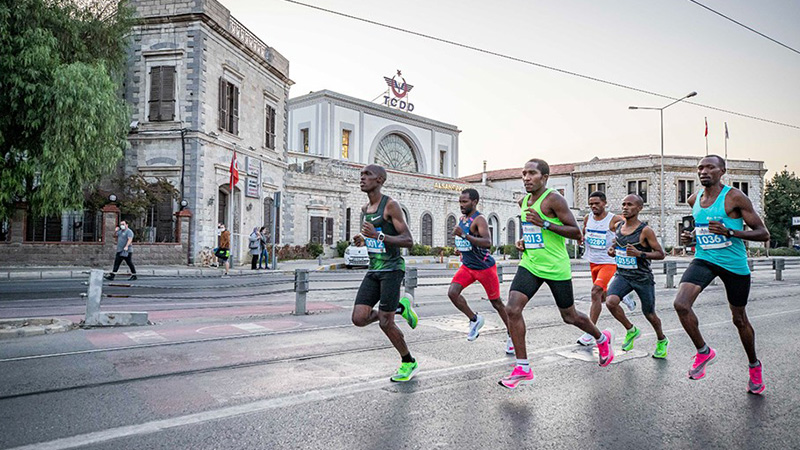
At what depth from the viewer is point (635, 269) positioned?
6.50 m

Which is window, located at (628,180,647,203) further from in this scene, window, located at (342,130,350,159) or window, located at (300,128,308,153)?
window, located at (300,128,308,153)

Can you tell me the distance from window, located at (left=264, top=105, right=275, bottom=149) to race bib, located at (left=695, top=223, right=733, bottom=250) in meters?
26.0

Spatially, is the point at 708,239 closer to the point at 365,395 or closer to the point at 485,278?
the point at 485,278

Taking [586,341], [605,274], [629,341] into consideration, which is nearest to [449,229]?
[605,274]

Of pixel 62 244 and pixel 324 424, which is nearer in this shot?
pixel 324 424

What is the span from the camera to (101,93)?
17.9 metres

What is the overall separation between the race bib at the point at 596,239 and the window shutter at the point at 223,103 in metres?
20.4

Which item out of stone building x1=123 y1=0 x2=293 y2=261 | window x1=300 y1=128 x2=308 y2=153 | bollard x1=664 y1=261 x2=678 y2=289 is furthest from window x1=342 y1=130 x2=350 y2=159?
bollard x1=664 y1=261 x2=678 y2=289

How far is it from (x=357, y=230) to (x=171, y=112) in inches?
600

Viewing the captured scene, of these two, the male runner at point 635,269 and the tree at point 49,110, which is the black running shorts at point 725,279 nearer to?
the male runner at point 635,269

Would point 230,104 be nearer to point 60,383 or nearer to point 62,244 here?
point 62,244

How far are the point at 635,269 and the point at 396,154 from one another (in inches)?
1748

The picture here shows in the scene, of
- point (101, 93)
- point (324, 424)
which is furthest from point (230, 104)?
point (324, 424)

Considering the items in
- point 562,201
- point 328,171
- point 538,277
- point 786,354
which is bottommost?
point 786,354
